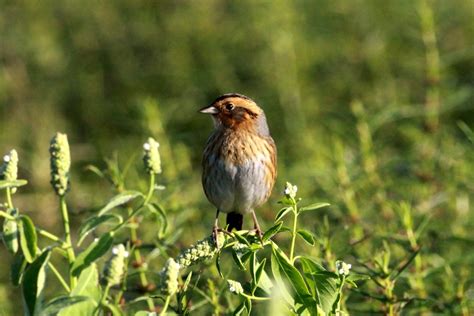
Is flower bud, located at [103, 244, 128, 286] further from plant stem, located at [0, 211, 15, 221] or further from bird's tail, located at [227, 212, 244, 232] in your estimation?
bird's tail, located at [227, 212, 244, 232]

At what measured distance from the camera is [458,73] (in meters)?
8.81

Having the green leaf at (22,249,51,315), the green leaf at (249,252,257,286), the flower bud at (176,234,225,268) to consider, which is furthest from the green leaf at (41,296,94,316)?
the green leaf at (249,252,257,286)

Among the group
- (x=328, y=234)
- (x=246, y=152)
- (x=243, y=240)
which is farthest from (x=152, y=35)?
(x=243, y=240)

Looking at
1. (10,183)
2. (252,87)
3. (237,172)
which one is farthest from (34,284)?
(252,87)

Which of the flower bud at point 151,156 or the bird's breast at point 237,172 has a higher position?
the bird's breast at point 237,172

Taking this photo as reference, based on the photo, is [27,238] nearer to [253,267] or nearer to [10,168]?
[10,168]

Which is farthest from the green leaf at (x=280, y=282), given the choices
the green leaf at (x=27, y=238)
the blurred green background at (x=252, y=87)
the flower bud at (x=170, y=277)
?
the blurred green background at (x=252, y=87)

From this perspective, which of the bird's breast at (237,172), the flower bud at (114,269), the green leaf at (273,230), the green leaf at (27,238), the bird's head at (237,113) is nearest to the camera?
the flower bud at (114,269)

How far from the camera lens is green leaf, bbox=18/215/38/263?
2.86 m

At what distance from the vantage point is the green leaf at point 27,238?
286cm

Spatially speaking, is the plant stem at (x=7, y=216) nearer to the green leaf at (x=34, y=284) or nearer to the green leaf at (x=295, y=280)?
the green leaf at (x=34, y=284)

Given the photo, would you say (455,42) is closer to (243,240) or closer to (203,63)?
(203,63)

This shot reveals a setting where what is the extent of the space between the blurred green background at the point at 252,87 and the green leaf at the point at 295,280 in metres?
Result: 2.96

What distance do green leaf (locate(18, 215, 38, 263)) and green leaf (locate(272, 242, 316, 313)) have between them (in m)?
0.61
